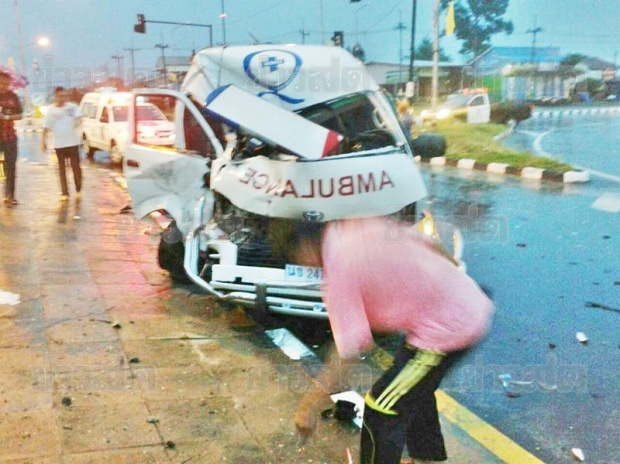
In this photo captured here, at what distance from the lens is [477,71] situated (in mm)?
54406

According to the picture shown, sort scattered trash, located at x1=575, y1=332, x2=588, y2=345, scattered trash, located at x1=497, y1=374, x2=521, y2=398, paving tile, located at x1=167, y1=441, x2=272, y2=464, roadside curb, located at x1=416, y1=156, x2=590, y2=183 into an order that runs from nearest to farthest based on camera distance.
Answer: paving tile, located at x1=167, y1=441, x2=272, y2=464, scattered trash, located at x1=497, y1=374, x2=521, y2=398, scattered trash, located at x1=575, y1=332, x2=588, y2=345, roadside curb, located at x1=416, y1=156, x2=590, y2=183

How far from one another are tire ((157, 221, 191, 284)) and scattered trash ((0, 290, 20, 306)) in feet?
4.79

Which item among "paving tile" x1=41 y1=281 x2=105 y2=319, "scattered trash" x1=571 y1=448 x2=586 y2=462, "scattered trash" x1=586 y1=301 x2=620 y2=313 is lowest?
"scattered trash" x1=571 y1=448 x2=586 y2=462

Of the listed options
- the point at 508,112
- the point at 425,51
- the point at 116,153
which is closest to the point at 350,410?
the point at 116,153

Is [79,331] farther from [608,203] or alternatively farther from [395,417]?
[608,203]

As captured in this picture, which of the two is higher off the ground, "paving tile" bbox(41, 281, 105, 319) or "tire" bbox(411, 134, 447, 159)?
"tire" bbox(411, 134, 447, 159)

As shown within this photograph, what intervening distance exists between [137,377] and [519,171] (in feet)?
40.2

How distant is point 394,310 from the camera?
246 centimetres

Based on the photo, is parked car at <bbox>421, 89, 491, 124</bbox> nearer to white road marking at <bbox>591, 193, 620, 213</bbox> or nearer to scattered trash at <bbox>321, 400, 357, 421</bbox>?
white road marking at <bbox>591, 193, 620, 213</bbox>

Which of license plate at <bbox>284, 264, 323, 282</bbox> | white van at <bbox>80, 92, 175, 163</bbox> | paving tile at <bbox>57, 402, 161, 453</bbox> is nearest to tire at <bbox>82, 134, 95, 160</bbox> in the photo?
white van at <bbox>80, 92, 175, 163</bbox>

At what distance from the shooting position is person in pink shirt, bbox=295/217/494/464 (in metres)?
2.37

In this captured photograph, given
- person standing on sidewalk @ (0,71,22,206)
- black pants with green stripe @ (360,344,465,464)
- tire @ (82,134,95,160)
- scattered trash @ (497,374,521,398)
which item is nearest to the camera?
black pants with green stripe @ (360,344,465,464)

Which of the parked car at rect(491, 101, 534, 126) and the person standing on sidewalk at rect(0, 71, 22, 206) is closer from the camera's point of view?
the person standing on sidewalk at rect(0, 71, 22, 206)

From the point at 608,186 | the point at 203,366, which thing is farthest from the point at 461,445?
the point at 608,186
